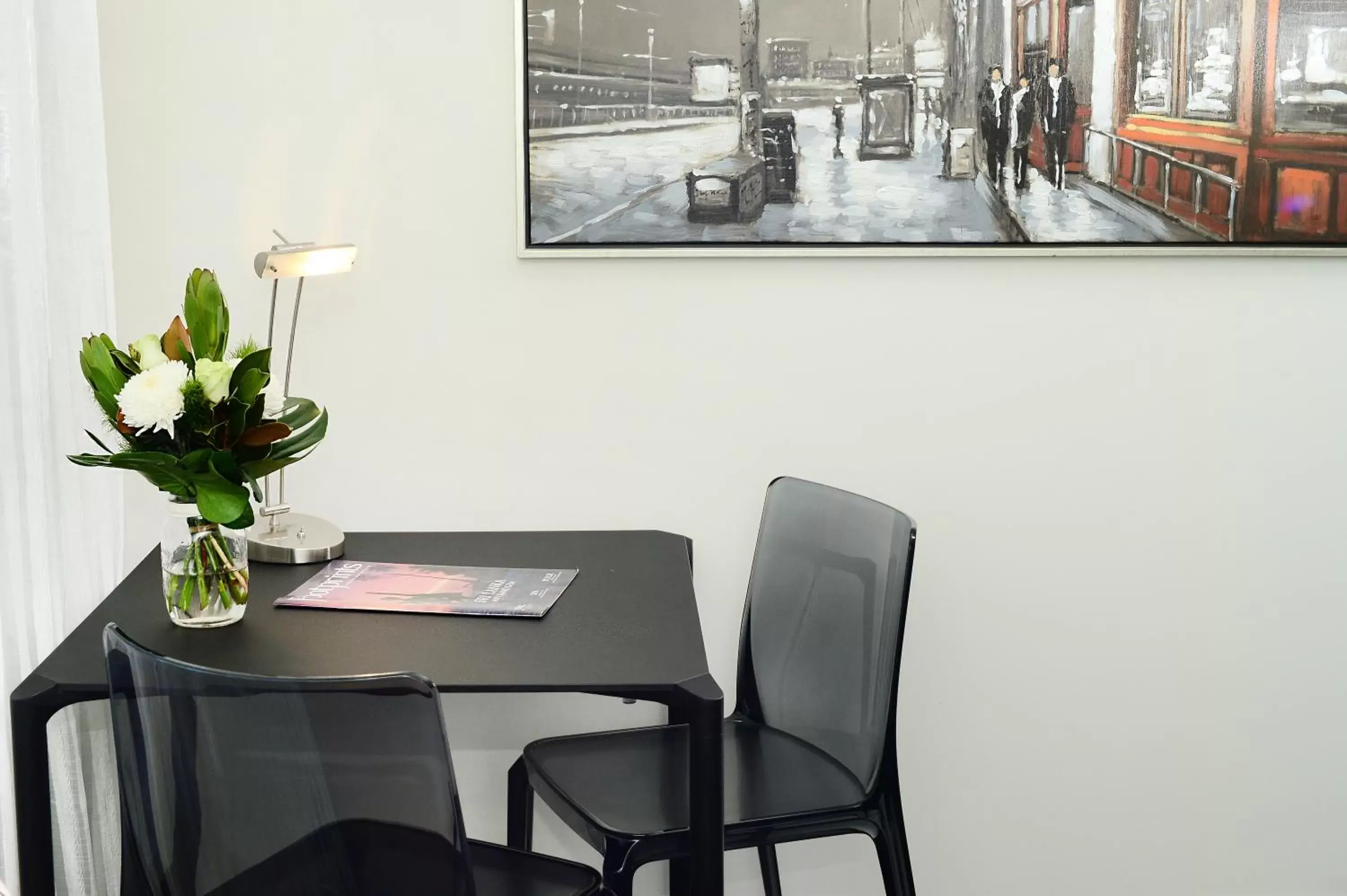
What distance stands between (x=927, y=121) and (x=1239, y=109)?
58 cm

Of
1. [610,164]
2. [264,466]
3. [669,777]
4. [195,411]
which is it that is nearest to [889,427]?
[610,164]

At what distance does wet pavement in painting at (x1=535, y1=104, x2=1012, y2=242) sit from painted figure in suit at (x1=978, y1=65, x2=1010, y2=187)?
64mm

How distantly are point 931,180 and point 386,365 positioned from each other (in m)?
1.08

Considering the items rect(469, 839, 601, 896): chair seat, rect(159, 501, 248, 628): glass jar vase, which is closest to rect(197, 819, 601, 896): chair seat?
rect(469, 839, 601, 896): chair seat

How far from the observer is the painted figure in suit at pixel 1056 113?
221 centimetres

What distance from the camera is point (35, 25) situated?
1.88 m

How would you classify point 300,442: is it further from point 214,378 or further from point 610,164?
point 610,164

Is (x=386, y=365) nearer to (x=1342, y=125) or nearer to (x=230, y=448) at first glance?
(x=230, y=448)

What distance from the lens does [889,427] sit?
2.33m

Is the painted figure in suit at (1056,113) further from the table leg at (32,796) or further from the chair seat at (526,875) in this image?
the table leg at (32,796)

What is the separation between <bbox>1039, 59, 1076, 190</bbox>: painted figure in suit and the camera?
221cm

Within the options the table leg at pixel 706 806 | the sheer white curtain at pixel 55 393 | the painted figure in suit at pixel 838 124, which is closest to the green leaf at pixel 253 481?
the sheer white curtain at pixel 55 393

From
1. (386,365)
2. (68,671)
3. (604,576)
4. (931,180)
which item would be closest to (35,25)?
(386,365)

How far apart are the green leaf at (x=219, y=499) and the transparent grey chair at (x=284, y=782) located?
0.28m
